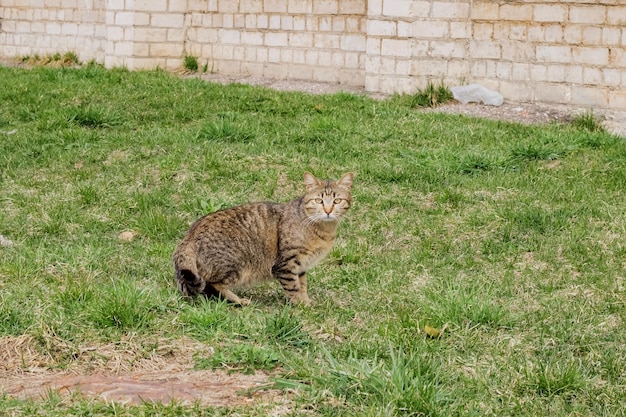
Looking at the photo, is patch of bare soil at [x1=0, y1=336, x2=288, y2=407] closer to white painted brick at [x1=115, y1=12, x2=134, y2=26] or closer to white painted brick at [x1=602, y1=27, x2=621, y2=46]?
white painted brick at [x1=602, y1=27, x2=621, y2=46]

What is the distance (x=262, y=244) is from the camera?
6.01m

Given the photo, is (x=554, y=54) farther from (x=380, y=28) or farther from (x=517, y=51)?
(x=380, y=28)

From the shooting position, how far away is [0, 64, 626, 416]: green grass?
4.41m

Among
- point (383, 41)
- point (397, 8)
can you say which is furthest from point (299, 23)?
point (397, 8)

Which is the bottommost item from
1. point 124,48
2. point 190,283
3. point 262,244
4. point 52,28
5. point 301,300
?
point 301,300

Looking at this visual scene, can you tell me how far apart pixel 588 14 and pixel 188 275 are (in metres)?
8.92

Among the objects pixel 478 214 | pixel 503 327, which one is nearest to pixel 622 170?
pixel 478 214

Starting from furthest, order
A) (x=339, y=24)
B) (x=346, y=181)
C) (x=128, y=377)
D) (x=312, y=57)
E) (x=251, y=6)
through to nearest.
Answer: (x=251, y=6) → (x=312, y=57) → (x=339, y=24) → (x=346, y=181) → (x=128, y=377)

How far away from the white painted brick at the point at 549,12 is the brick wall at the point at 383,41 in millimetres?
14

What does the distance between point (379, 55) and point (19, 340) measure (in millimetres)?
10413

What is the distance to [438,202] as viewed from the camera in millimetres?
8578

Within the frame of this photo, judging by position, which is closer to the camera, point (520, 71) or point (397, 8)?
point (520, 71)

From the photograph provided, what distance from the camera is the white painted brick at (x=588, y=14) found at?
41.7 ft

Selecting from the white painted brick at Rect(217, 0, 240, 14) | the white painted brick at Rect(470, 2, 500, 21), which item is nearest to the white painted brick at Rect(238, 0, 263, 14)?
the white painted brick at Rect(217, 0, 240, 14)
